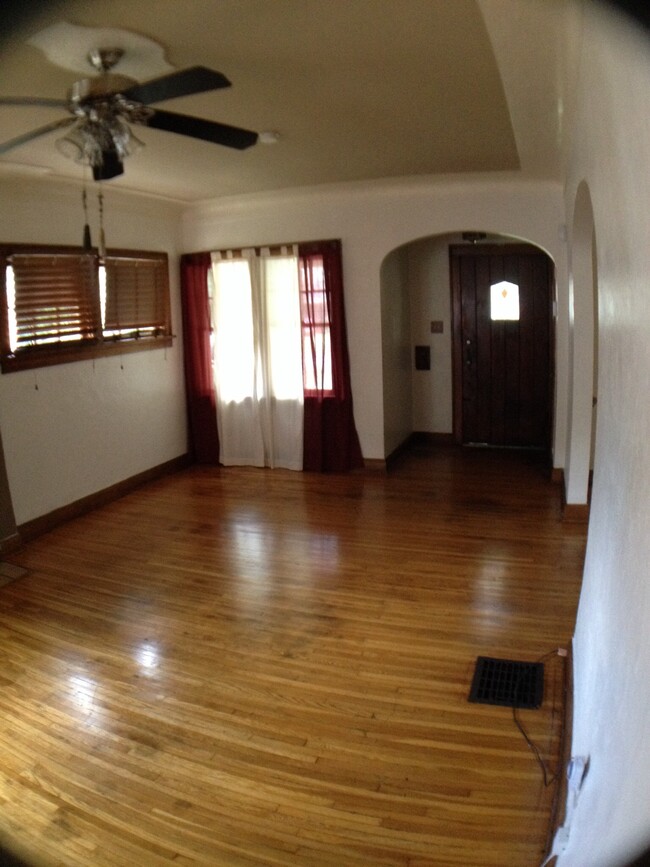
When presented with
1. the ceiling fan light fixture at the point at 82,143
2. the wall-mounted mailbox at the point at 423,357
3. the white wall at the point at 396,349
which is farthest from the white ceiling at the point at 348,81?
the wall-mounted mailbox at the point at 423,357

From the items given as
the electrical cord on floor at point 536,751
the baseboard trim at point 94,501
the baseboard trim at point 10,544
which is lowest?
the electrical cord on floor at point 536,751

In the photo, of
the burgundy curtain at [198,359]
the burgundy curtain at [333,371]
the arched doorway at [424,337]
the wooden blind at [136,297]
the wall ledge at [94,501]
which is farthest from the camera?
the arched doorway at [424,337]

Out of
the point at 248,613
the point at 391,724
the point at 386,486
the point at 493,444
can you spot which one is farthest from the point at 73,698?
the point at 493,444

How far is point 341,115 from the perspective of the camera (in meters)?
3.65

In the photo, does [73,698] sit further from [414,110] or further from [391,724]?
[414,110]

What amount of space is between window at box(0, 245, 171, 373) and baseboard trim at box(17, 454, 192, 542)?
1160 millimetres

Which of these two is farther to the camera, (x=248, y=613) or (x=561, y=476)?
(x=561, y=476)

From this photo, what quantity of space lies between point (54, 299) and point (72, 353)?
1.45 ft

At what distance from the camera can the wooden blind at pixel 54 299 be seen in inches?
197

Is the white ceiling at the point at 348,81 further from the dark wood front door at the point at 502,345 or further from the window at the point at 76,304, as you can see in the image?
the dark wood front door at the point at 502,345

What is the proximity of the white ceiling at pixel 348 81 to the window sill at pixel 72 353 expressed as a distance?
4.22 feet

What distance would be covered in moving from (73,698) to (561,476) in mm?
4380

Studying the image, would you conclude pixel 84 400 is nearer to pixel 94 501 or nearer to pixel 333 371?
pixel 94 501

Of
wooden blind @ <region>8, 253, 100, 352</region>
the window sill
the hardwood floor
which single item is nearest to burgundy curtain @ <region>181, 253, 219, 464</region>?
the window sill
